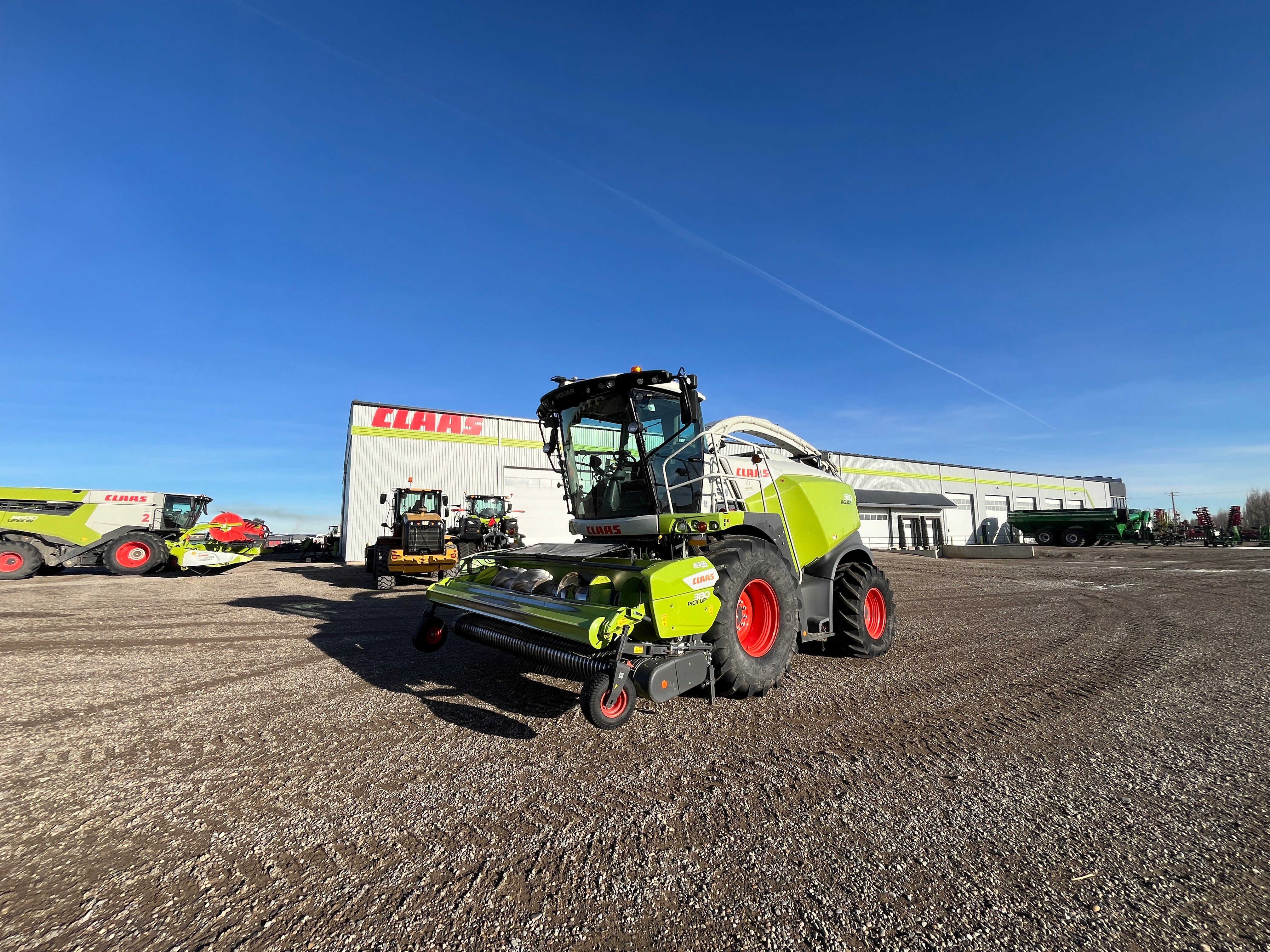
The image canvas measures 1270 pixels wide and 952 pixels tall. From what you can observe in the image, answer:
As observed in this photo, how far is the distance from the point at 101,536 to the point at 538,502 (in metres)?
16.0

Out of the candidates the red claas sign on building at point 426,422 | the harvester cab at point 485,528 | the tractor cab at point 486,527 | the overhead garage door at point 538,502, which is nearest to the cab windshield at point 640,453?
the harvester cab at point 485,528

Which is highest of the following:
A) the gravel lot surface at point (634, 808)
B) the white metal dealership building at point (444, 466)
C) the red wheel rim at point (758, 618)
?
the white metal dealership building at point (444, 466)

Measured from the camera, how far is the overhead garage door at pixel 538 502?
27.6 meters

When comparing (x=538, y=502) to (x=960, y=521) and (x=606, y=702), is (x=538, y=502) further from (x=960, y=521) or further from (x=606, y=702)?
(x=960, y=521)

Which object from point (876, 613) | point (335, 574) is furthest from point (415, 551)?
point (876, 613)

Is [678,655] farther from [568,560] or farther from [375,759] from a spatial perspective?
[375,759]

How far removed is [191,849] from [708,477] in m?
4.18

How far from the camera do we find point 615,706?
3449 millimetres

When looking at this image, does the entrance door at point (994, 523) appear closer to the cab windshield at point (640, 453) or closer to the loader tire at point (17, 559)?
the cab windshield at point (640, 453)

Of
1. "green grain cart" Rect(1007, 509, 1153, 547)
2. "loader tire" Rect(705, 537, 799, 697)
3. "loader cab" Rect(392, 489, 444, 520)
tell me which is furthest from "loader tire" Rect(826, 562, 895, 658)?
"green grain cart" Rect(1007, 509, 1153, 547)

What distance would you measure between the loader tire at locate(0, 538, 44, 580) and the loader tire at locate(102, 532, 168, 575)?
1.55 meters

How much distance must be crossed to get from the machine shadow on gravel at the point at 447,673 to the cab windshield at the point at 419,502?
7.86m

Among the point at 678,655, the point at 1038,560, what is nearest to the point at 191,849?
the point at 678,655

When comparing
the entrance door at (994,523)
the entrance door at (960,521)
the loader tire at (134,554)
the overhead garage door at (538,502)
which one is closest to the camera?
the loader tire at (134,554)
